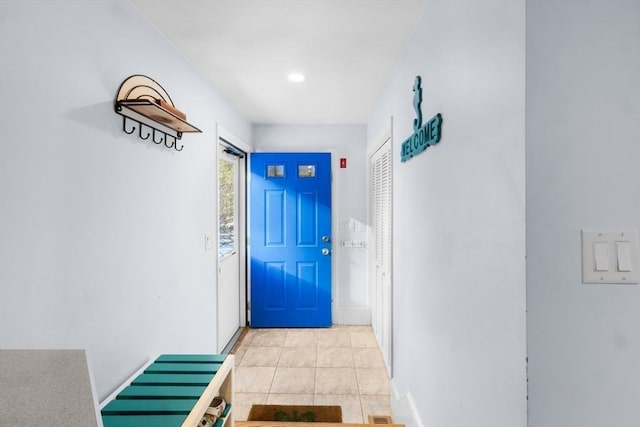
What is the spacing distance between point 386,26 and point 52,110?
1612mm

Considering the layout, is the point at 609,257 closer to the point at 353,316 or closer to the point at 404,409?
the point at 404,409

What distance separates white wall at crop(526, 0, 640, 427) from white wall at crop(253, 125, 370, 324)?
3.05 metres

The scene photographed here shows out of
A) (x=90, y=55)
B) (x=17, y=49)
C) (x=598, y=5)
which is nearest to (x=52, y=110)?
(x=17, y=49)

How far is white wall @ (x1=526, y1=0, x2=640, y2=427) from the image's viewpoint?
822 millimetres

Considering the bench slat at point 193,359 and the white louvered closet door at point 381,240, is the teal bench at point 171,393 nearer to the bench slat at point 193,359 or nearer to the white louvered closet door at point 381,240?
the bench slat at point 193,359

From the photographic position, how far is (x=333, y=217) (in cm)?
387

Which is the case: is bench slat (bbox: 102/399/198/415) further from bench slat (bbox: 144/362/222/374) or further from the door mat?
the door mat

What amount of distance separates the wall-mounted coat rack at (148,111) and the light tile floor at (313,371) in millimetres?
1907

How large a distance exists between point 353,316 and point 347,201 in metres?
1.36

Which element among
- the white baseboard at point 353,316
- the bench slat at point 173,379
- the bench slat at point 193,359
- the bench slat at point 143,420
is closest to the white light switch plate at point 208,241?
the bench slat at point 193,359

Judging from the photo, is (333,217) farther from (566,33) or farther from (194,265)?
(566,33)

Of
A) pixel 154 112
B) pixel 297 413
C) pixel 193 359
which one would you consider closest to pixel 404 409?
pixel 297 413

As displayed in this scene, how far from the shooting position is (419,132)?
170 cm

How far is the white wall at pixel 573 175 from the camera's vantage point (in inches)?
32.4
